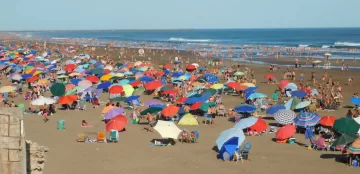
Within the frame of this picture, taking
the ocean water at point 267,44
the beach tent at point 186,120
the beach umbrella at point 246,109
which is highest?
the ocean water at point 267,44

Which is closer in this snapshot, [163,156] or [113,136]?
[163,156]

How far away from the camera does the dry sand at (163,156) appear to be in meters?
11.8

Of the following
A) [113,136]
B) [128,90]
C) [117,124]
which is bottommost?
[113,136]

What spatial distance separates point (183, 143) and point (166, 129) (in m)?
0.84

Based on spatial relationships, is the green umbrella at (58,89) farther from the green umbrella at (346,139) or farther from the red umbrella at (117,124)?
the green umbrella at (346,139)

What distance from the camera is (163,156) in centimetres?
1304

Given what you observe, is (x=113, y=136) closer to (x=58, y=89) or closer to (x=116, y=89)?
(x=116, y=89)

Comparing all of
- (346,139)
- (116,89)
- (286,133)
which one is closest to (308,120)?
(286,133)

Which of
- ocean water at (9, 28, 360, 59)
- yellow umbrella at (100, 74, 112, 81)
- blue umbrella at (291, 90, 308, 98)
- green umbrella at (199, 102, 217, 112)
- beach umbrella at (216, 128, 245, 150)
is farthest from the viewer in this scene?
ocean water at (9, 28, 360, 59)

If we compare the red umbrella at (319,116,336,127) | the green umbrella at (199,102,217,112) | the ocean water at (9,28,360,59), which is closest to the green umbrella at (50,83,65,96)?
the green umbrella at (199,102,217,112)

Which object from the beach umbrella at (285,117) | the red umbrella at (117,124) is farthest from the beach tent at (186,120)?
the beach umbrella at (285,117)

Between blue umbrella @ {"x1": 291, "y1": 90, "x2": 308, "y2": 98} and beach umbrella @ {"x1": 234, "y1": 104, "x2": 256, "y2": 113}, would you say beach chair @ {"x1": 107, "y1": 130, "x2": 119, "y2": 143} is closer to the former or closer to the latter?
beach umbrella @ {"x1": 234, "y1": 104, "x2": 256, "y2": 113}

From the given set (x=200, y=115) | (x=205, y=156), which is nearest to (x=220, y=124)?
(x=200, y=115)

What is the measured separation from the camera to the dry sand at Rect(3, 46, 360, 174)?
11.8m
